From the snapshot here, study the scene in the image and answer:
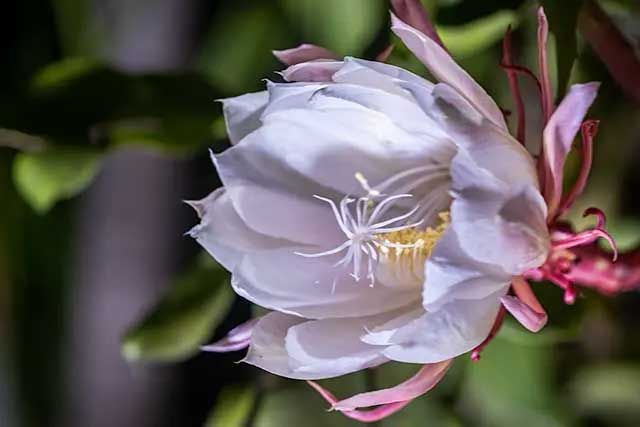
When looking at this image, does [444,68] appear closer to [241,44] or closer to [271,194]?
[271,194]

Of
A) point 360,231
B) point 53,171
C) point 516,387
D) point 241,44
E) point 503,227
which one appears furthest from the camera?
point 241,44

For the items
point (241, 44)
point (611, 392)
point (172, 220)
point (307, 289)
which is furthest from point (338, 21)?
point (611, 392)

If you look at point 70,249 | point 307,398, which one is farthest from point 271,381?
point 70,249

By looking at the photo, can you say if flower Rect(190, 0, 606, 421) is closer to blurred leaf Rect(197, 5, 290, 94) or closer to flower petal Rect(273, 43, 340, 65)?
flower petal Rect(273, 43, 340, 65)

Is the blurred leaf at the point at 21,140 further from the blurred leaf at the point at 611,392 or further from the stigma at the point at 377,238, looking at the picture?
the blurred leaf at the point at 611,392

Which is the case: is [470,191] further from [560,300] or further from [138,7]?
[138,7]
